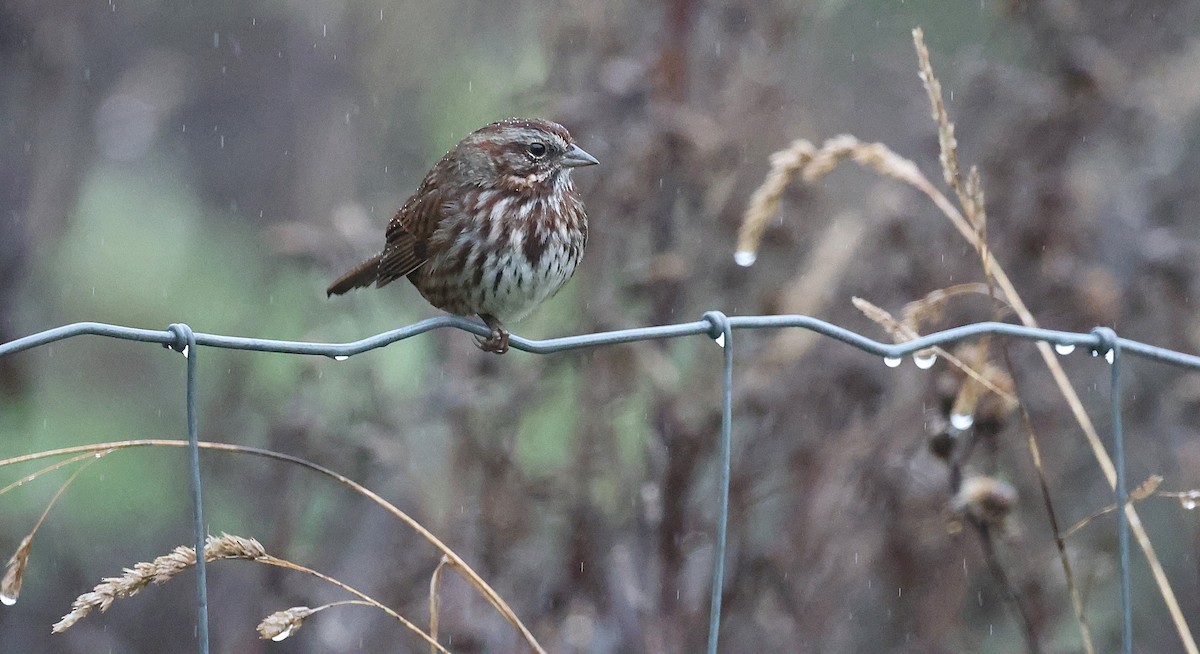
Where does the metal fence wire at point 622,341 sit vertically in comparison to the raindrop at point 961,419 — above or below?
below

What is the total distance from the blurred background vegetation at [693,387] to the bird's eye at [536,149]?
14.0 inches

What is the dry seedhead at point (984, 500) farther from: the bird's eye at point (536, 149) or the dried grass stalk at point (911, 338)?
the bird's eye at point (536, 149)

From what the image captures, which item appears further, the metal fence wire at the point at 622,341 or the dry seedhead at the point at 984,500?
the dry seedhead at the point at 984,500

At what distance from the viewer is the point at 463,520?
10.5ft

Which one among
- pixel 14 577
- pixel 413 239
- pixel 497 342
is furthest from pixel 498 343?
pixel 14 577

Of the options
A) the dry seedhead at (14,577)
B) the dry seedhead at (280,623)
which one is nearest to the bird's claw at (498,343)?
the dry seedhead at (280,623)

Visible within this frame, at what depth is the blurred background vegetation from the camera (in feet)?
10.6

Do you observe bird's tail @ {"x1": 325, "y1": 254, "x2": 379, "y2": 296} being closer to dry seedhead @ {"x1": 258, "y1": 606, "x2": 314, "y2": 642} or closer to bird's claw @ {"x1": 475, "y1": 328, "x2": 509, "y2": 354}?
bird's claw @ {"x1": 475, "y1": 328, "x2": 509, "y2": 354}

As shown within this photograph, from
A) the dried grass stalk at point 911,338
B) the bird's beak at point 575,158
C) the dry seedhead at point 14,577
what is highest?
the bird's beak at point 575,158

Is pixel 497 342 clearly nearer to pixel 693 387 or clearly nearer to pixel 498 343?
pixel 498 343

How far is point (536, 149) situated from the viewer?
2.98m

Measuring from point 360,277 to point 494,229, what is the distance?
1.23 feet

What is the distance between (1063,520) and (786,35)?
5.10ft

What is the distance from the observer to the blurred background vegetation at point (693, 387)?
3227mm
